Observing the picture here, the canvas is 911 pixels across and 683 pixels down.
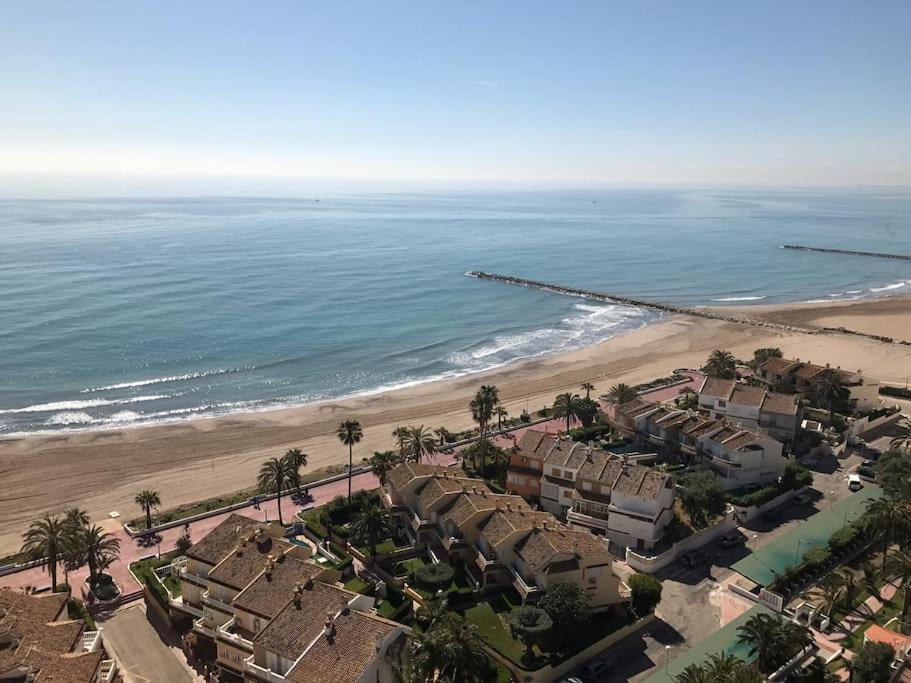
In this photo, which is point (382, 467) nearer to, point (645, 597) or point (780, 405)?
point (645, 597)

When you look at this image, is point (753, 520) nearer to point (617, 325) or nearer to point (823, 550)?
point (823, 550)

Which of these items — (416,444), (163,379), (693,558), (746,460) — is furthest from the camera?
(163,379)

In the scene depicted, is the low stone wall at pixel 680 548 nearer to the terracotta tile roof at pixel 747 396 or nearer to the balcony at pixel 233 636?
the terracotta tile roof at pixel 747 396

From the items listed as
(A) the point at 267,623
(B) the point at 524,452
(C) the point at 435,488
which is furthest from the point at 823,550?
(A) the point at 267,623

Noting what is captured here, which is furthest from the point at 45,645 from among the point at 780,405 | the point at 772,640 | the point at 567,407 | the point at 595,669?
the point at 780,405

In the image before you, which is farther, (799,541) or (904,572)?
(799,541)

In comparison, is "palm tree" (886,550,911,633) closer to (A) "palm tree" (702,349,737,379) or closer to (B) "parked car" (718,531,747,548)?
(B) "parked car" (718,531,747,548)
